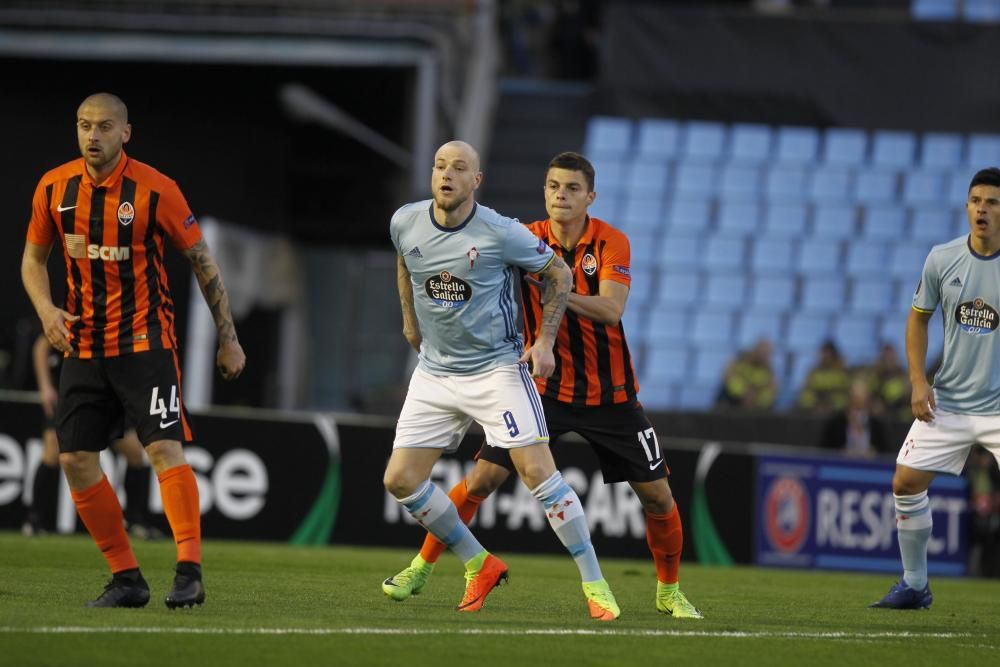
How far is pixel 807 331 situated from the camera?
67.7ft

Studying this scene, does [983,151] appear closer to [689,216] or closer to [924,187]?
[924,187]

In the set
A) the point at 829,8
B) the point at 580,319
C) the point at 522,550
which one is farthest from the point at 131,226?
the point at 829,8

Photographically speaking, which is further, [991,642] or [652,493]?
[652,493]

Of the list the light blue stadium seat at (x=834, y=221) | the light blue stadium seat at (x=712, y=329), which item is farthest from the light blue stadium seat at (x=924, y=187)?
the light blue stadium seat at (x=712, y=329)

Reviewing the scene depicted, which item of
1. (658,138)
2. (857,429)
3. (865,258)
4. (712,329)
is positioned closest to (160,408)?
(857,429)

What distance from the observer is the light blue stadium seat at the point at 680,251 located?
2141 cm

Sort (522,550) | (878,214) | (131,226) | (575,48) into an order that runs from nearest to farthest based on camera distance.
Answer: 1. (131,226)
2. (522,550)
3. (878,214)
4. (575,48)

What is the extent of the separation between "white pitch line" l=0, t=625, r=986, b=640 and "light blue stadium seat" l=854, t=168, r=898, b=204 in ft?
49.1

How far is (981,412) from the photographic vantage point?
9078 millimetres

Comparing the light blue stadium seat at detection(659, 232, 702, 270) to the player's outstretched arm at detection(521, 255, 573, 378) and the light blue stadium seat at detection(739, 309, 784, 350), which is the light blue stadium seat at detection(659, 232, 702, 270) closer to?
the light blue stadium seat at detection(739, 309, 784, 350)

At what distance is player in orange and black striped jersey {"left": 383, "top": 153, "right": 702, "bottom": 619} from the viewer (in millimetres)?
8180

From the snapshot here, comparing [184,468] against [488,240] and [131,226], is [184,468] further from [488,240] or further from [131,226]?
[488,240]

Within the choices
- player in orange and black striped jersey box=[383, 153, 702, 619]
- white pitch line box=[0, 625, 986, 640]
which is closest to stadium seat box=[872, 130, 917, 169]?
player in orange and black striped jersey box=[383, 153, 702, 619]

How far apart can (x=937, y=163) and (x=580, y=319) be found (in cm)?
1571
